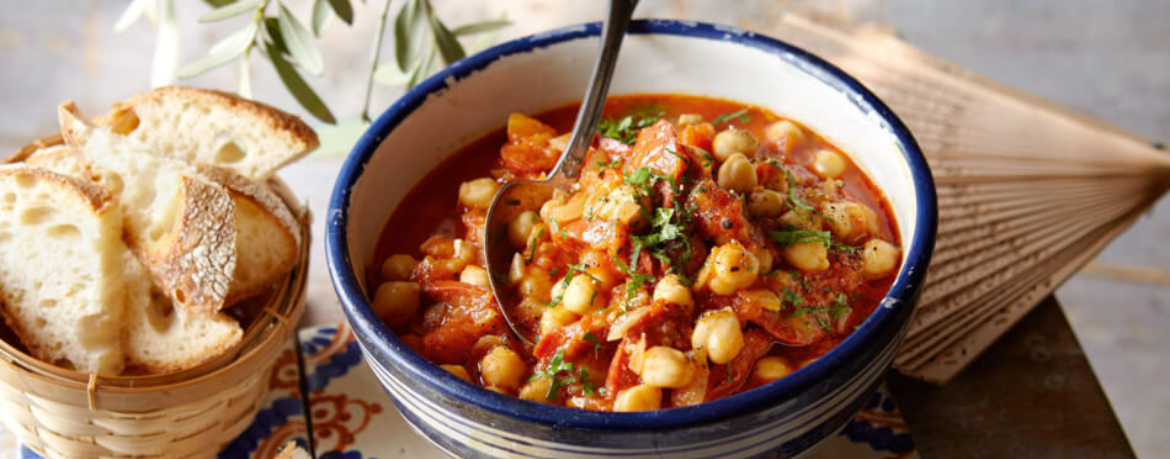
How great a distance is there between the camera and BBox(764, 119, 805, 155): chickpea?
2.36m

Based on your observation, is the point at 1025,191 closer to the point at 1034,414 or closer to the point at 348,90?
the point at 1034,414

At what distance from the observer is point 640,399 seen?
1776 millimetres

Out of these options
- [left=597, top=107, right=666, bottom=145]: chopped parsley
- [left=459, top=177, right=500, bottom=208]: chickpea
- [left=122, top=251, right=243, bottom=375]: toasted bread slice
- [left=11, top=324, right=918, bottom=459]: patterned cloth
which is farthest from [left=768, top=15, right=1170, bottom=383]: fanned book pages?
[left=122, top=251, right=243, bottom=375]: toasted bread slice

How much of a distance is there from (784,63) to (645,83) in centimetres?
37

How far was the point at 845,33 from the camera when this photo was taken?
3.47 m

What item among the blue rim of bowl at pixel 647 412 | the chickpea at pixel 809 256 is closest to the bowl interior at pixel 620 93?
the blue rim of bowl at pixel 647 412

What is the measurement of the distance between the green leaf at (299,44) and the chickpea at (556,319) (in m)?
0.98

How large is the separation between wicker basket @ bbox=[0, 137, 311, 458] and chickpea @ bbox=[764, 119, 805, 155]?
3.78 ft

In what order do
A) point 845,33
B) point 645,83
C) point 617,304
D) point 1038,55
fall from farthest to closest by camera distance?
point 1038,55
point 845,33
point 645,83
point 617,304

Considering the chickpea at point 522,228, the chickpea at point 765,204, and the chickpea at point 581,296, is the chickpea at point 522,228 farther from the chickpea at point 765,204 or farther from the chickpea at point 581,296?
the chickpea at point 765,204

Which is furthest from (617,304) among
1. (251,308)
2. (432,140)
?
(251,308)

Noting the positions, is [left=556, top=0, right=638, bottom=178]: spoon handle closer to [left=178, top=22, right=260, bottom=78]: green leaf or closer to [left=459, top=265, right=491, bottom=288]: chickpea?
[left=459, top=265, right=491, bottom=288]: chickpea

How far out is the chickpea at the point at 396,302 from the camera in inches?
79.4

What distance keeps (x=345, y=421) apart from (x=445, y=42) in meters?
1.08
